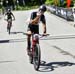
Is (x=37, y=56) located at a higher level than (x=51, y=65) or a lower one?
higher

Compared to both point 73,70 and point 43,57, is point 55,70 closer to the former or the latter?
point 73,70

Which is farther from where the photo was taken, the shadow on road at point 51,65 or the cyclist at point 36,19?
the shadow on road at point 51,65

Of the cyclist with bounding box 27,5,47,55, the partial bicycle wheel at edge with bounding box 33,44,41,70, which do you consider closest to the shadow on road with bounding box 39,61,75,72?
the partial bicycle wheel at edge with bounding box 33,44,41,70

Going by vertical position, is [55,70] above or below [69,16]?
above

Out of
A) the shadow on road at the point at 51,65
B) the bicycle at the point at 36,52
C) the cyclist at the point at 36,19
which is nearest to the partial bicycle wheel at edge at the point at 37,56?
the bicycle at the point at 36,52

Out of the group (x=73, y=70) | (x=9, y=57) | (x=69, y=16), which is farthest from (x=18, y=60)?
(x=69, y=16)

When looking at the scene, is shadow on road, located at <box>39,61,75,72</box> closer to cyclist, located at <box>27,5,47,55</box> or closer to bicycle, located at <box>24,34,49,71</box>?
bicycle, located at <box>24,34,49,71</box>

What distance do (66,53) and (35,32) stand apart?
380 centimetres

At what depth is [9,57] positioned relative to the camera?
14.3 metres

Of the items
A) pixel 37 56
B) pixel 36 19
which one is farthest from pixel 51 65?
pixel 36 19

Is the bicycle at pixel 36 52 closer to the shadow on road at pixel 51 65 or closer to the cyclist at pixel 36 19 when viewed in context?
the shadow on road at pixel 51 65

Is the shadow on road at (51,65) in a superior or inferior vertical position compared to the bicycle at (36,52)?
inferior

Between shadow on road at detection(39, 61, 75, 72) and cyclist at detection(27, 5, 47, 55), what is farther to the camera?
shadow on road at detection(39, 61, 75, 72)

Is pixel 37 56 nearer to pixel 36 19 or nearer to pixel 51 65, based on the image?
pixel 51 65
